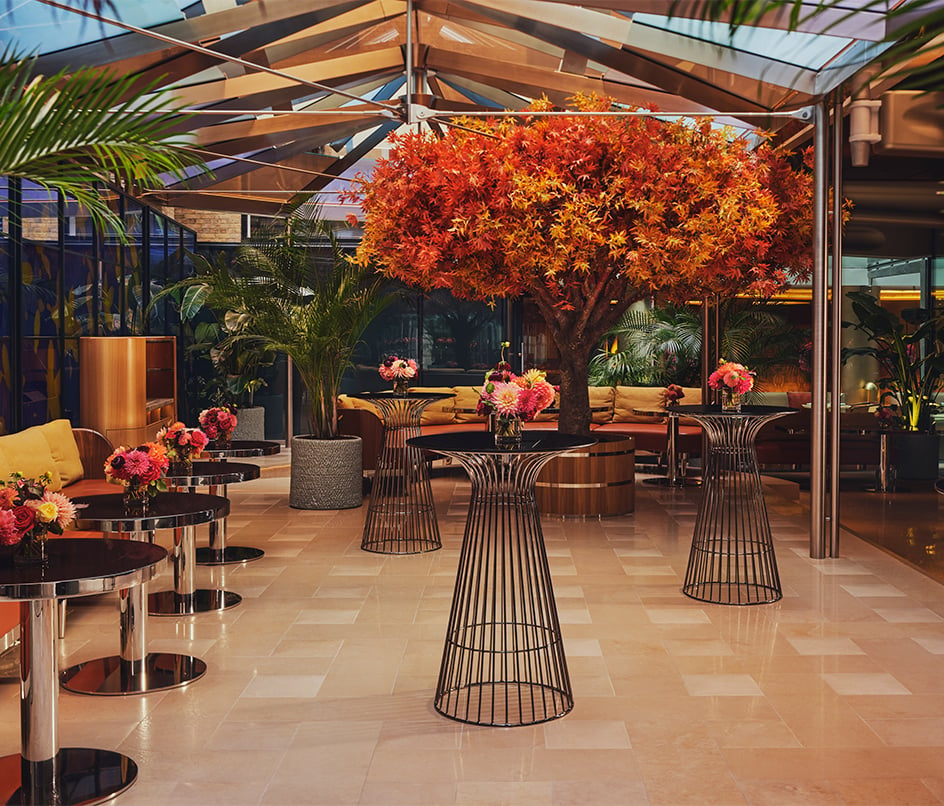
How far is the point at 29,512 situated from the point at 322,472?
18.9 feet

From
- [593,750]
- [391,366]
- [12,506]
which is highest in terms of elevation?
[391,366]

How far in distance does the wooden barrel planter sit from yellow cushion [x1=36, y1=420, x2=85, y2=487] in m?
3.58

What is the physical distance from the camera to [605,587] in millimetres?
6051

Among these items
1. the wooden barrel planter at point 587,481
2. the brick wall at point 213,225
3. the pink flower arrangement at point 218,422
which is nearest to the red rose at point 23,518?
the pink flower arrangement at point 218,422

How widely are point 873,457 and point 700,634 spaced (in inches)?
115

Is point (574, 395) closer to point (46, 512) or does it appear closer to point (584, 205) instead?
point (584, 205)

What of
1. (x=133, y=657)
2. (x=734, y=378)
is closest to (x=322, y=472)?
(x=734, y=378)

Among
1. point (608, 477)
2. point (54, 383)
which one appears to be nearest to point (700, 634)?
point (608, 477)

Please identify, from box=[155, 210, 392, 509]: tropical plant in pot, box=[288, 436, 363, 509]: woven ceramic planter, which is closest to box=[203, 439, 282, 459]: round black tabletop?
box=[288, 436, 363, 509]: woven ceramic planter

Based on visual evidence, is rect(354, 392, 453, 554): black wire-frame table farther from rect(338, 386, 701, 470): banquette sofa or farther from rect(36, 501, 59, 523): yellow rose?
rect(36, 501, 59, 523): yellow rose

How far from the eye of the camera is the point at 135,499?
4.55 meters

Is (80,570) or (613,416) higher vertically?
(613,416)

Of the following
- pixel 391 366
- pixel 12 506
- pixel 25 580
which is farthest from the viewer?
pixel 391 366

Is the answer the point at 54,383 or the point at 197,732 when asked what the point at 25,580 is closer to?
the point at 197,732
